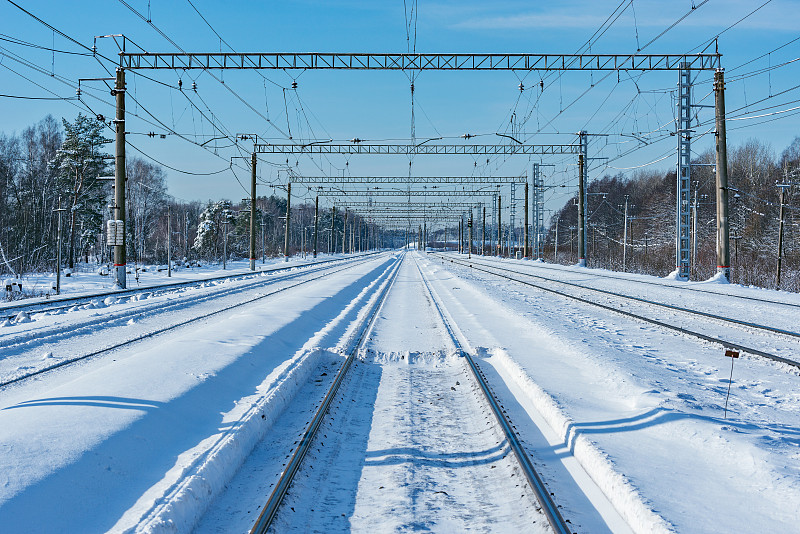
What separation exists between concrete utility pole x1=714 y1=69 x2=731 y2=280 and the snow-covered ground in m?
17.4

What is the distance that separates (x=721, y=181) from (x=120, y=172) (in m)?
26.6

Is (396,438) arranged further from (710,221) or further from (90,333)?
(710,221)

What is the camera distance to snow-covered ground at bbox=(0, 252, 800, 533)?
465 centimetres

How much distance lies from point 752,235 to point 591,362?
58498mm

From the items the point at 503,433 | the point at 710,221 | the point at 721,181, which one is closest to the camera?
the point at 503,433

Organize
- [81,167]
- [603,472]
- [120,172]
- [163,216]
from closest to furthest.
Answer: [603,472], [120,172], [81,167], [163,216]

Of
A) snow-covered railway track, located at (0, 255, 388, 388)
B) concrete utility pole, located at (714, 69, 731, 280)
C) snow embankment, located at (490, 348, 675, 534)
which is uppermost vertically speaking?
concrete utility pole, located at (714, 69, 731, 280)

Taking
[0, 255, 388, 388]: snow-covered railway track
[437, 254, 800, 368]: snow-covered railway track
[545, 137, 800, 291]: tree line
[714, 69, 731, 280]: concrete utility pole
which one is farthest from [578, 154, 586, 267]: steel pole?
[0, 255, 388, 388]: snow-covered railway track

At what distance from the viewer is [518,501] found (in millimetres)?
4941

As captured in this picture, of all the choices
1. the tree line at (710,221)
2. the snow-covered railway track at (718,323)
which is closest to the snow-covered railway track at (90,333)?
the snow-covered railway track at (718,323)

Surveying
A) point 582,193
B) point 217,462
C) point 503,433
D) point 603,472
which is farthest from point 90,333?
point 582,193

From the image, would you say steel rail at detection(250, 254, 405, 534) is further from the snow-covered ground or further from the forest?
the forest

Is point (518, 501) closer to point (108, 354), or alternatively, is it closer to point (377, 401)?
point (377, 401)

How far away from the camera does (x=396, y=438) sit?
21.5ft
